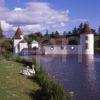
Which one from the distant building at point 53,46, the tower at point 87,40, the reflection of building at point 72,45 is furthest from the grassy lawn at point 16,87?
the distant building at point 53,46

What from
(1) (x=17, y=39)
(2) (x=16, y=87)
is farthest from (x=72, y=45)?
(2) (x=16, y=87)

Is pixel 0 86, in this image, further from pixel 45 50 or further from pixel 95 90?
pixel 45 50

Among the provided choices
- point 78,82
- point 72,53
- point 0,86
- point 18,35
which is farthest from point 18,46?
point 0,86

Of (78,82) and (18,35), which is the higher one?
(18,35)

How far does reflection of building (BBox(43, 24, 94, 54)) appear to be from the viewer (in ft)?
189

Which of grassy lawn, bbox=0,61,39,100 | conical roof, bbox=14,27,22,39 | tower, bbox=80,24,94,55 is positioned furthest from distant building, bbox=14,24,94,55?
grassy lawn, bbox=0,61,39,100

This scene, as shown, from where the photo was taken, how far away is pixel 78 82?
18422mm

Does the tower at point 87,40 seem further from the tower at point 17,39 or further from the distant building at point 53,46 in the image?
the tower at point 17,39

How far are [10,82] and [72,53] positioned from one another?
45.6 meters

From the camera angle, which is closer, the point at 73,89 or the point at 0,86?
the point at 0,86

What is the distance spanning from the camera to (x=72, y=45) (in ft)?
199

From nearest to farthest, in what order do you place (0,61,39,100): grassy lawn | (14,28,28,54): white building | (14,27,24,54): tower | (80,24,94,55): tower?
(0,61,39,100): grassy lawn < (80,24,94,55): tower < (14,28,28,54): white building < (14,27,24,54): tower

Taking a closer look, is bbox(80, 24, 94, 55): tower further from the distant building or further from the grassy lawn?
the grassy lawn

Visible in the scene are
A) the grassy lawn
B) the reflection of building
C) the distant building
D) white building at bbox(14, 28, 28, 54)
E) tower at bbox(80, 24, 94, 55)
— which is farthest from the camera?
white building at bbox(14, 28, 28, 54)
